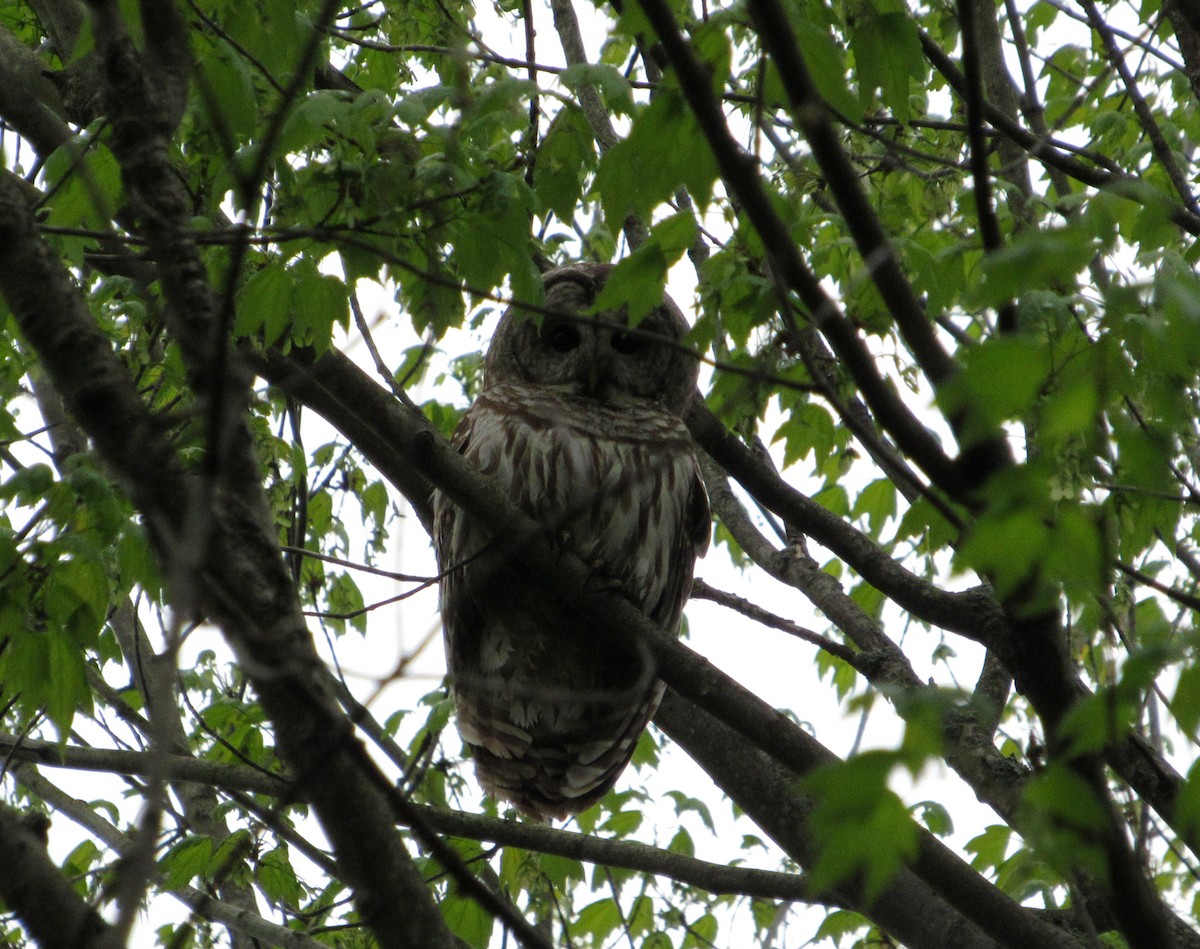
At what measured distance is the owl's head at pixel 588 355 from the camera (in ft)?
17.5

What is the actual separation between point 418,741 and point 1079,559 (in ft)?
13.8

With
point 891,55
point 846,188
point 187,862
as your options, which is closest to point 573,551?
point 187,862

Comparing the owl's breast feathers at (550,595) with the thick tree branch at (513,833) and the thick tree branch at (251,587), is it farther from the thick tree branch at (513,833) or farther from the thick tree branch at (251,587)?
the thick tree branch at (251,587)

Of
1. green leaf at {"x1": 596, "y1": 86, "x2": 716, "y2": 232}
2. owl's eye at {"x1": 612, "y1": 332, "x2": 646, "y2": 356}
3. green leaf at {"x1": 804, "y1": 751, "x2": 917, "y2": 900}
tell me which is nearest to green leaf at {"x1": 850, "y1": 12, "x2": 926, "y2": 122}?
green leaf at {"x1": 596, "y1": 86, "x2": 716, "y2": 232}

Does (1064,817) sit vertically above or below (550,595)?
below

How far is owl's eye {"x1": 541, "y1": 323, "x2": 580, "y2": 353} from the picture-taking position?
17.6 ft

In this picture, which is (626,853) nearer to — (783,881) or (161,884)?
(783,881)

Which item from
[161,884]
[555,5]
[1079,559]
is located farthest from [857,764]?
[555,5]

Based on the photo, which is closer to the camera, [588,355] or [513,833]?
[513,833]

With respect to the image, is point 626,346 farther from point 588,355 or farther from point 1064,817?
point 1064,817

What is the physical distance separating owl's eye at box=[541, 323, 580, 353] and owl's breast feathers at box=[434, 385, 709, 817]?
242 millimetres

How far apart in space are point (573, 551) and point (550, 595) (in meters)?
0.17

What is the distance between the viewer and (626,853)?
380 centimetres

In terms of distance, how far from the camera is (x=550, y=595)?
4750mm
